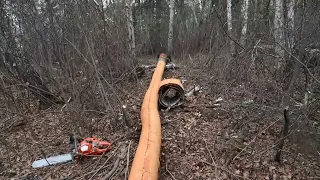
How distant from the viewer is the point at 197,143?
3760 mm

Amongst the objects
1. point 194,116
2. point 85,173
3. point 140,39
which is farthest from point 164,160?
point 140,39

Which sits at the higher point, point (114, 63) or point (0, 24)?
point (0, 24)

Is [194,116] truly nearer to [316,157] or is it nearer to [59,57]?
[316,157]

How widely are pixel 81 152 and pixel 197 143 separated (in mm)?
1485

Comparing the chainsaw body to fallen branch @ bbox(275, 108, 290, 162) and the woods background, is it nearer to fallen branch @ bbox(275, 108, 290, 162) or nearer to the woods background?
the woods background

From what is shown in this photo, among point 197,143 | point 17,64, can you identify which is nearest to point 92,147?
point 197,143

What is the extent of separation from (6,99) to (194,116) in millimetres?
3146

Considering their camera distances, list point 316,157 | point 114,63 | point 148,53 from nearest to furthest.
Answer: point 316,157 < point 114,63 < point 148,53

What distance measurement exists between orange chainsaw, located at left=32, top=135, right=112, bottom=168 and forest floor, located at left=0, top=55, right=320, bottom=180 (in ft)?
0.23

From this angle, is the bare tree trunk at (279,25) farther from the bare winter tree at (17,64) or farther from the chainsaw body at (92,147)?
the bare winter tree at (17,64)

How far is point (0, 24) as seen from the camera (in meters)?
5.06

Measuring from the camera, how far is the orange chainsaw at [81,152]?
3535 millimetres

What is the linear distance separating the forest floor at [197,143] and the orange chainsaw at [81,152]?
0.07 metres

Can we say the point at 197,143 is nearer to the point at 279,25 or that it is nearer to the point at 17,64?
the point at 279,25
